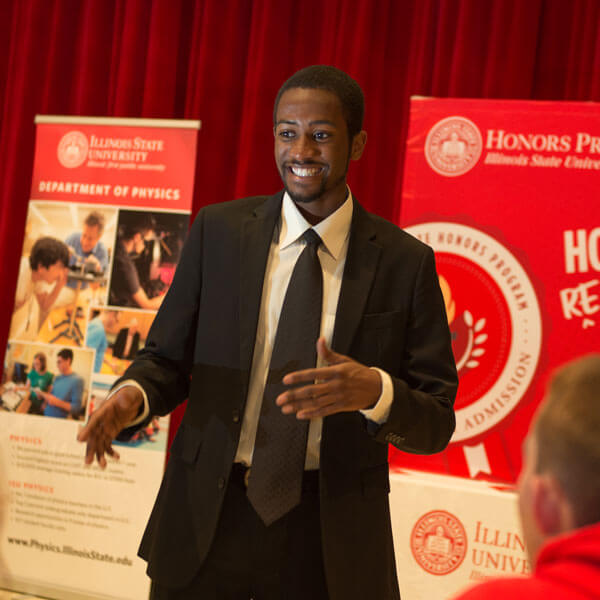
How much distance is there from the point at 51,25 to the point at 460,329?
3047 millimetres

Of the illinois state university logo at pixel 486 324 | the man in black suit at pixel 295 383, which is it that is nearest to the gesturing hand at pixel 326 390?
the man in black suit at pixel 295 383

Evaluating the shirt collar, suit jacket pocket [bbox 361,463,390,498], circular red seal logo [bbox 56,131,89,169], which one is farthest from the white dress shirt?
circular red seal logo [bbox 56,131,89,169]

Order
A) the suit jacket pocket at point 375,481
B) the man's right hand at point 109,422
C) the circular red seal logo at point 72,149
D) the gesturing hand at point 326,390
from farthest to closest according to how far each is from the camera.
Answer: the circular red seal logo at point 72,149
the suit jacket pocket at point 375,481
the man's right hand at point 109,422
the gesturing hand at point 326,390

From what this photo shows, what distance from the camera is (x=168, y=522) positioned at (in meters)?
1.56

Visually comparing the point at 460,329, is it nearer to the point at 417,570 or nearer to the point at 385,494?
the point at 417,570

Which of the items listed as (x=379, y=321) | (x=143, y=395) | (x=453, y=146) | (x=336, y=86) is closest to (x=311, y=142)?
(x=336, y=86)

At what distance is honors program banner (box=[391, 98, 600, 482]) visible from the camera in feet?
9.48

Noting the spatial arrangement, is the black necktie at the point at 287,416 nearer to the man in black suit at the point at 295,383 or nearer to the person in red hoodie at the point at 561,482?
the man in black suit at the point at 295,383

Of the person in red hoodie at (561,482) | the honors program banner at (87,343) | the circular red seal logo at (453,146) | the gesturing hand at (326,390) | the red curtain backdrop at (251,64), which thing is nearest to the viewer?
the person in red hoodie at (561,482)

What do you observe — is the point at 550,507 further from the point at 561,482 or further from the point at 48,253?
the point at 48,253

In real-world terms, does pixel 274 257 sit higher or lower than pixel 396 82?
lower

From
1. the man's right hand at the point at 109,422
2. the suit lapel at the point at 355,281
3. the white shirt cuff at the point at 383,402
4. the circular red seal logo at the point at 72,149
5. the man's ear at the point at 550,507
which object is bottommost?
the man's right hand at the point at 109,422

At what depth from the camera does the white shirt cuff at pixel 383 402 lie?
1408mm

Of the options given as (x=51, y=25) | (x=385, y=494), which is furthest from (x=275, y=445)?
(x=51, y=25)
